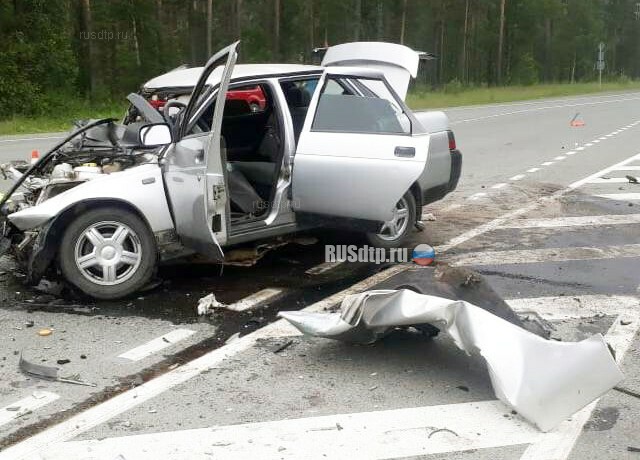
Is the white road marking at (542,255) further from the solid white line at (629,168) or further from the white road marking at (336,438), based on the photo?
the solid white line at (629,168)

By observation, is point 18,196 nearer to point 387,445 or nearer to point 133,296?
point 133,296

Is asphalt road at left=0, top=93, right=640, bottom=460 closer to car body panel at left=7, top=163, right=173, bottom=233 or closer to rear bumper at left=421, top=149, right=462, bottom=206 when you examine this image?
rear bumper at left=421, top=149, right=462, bottom=206

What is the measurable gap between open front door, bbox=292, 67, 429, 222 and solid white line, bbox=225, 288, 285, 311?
712 millimetres

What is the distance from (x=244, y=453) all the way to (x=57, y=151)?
371cm

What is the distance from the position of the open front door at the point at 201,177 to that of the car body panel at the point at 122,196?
0.28 ft

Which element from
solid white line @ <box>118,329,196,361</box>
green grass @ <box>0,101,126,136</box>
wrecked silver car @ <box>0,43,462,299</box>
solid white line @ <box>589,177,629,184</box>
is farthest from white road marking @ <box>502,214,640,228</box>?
green grass @ <box>0,101,126,136</box>

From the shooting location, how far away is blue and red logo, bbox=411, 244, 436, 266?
6.72 m

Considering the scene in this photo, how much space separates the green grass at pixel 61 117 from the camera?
22.0 m

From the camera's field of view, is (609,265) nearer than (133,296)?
No

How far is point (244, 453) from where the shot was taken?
3389 millimetres

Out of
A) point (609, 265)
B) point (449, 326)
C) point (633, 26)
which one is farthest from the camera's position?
point (633, 26)

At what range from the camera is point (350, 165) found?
6.00m

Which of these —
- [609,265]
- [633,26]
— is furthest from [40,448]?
[633,26]

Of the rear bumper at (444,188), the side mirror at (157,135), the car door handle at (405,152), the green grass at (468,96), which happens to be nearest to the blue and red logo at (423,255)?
the rear bumper at (444,188)
